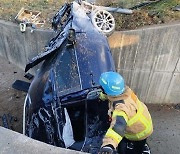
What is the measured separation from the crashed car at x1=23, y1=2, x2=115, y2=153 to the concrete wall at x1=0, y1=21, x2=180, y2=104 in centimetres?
178

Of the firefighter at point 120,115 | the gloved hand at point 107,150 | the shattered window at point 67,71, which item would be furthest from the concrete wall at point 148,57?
the gloved hand at point 107,150

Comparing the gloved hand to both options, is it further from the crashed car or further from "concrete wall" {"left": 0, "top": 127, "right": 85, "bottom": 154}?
"concrete wall" {"left": 0, "top": 127, "right": 85, "bottom": 154}

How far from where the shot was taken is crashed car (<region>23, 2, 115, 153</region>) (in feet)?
12.4

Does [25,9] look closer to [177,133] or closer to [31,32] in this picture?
[31,32]

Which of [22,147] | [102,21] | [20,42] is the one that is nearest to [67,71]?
[102,21]

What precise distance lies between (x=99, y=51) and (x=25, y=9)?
4.81m

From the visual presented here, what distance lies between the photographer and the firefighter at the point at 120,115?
10.0 ft

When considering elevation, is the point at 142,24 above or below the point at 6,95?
above

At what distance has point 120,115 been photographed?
3.19 meters

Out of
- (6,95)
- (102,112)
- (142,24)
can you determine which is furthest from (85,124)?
(6,95)

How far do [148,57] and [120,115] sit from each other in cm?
388

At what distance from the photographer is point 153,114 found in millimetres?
7301

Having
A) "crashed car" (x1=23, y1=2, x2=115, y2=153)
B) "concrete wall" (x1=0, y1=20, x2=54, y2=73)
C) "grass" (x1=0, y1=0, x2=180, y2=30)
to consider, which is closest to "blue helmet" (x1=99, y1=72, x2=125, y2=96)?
"crashed car" (x1=23, y1=2, x2=115, y2=153)

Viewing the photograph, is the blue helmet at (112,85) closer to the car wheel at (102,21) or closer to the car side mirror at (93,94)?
the car side mirror at (93,94)
